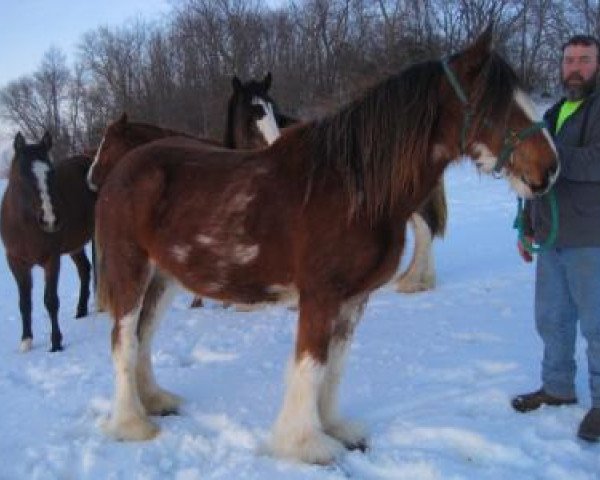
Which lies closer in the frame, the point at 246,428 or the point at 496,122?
the point at 496,122

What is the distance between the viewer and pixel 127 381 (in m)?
3.79

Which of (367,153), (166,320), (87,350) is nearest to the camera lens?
(367,153)

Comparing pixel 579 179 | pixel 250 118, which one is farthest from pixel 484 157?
A: pixel 250 118

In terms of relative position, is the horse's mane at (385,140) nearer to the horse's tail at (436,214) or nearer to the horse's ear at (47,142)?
the horse's tail at (436,214)

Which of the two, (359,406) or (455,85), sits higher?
A: (455,85)

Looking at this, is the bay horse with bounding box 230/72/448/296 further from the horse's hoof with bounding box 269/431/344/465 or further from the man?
the horse's hoof with bounding box 269/431/344/465

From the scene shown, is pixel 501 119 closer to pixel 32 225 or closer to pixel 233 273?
pixel 233 273

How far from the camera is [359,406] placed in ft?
13.0

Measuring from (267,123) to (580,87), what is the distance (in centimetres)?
409

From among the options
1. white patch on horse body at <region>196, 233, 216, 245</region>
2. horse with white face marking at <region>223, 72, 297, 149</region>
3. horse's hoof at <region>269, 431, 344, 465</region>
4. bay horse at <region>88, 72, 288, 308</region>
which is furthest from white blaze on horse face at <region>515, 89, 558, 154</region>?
horse with white face marking at <region>223, 72, 297, 149</region>

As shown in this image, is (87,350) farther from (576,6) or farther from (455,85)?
(576,6)

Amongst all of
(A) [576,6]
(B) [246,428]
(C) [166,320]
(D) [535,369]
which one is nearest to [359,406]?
(B) [246,428]

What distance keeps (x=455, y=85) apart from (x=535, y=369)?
2241 millimetres

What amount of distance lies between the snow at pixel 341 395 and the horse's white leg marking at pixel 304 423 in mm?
79
